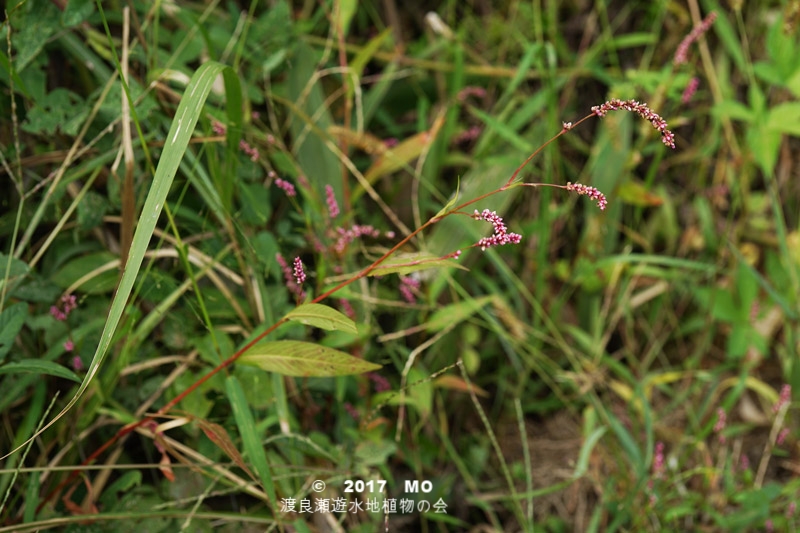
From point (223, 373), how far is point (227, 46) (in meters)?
0.61

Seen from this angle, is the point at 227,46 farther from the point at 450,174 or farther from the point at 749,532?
the point at 749,532

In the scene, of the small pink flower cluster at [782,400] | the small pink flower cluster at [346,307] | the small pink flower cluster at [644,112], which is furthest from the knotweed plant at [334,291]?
the small pink flower cluster at [782,400]

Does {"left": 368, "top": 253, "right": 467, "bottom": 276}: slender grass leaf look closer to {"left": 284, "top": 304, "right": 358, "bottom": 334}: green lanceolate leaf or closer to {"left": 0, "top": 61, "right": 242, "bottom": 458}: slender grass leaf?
Result: {"left": 284, "top": 304, "right": 358, "bottom": 334}: green lanceolate leaf

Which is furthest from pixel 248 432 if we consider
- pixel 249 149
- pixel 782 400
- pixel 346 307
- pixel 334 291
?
pixel 782 400

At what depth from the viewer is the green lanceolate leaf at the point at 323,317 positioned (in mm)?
764

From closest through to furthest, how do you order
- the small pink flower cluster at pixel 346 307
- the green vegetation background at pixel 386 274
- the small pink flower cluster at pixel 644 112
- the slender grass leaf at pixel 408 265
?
the small pink flower cluster at pixel 644 112 < the slender grass leaf at pixel 408 265 < the green vegetation background at pixel 386 274 < the small pink flower cluster at pixel 346 307

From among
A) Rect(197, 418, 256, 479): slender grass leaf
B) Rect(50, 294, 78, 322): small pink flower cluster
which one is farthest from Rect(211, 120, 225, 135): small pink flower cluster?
Rect(197, 418, 256, 479): slender grass leaf

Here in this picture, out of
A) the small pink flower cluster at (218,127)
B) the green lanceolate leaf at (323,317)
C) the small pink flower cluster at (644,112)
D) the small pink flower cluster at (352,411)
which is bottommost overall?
the small pink flower cluster at (352,411)

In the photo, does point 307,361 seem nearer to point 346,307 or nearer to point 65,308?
point 346,307

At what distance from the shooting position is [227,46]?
129 centimetres

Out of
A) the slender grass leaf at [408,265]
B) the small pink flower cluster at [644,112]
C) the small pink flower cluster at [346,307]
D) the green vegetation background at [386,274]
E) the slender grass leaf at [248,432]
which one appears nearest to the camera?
the small pink flower cluster at [644,112]

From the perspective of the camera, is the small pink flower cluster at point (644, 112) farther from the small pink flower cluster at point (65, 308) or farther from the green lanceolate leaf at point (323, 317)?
the small pink flower cluster at point (65, 308)

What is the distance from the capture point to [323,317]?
A: 2.54ft

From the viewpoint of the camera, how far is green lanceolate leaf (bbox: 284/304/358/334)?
2.51 ft
